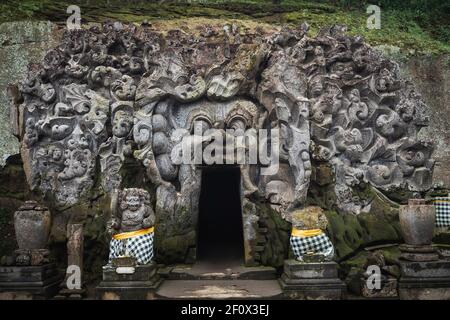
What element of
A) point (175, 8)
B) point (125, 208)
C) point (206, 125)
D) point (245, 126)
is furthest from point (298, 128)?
point (175, 8)

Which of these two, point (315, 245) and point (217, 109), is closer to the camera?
point (315, 245)

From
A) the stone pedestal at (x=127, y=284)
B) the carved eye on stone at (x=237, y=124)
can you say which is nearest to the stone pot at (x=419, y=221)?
the carved eye on stone at (x=237, y=124)

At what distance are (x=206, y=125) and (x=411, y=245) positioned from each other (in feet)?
15.8

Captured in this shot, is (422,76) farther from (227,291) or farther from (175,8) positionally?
(227,291)

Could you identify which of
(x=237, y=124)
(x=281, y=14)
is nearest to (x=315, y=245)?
(x=237, y=124)

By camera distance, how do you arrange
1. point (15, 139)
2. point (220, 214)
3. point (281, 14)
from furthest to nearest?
point (281, 14), point (15, 139), point (220, 214)

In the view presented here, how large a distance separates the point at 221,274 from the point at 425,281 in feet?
12.5

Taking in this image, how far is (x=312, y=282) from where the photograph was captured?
28.5ft

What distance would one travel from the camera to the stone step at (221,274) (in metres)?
9.65

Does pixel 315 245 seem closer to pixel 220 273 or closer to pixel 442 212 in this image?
pixel 220 273

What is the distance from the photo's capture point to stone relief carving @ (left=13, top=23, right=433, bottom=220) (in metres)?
10.5

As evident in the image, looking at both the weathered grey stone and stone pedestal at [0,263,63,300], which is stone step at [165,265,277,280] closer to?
stone pedestal at [0,263,63,300]

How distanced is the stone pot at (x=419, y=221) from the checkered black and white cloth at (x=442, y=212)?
261 centimetres

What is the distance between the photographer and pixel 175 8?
1677 centimetres
